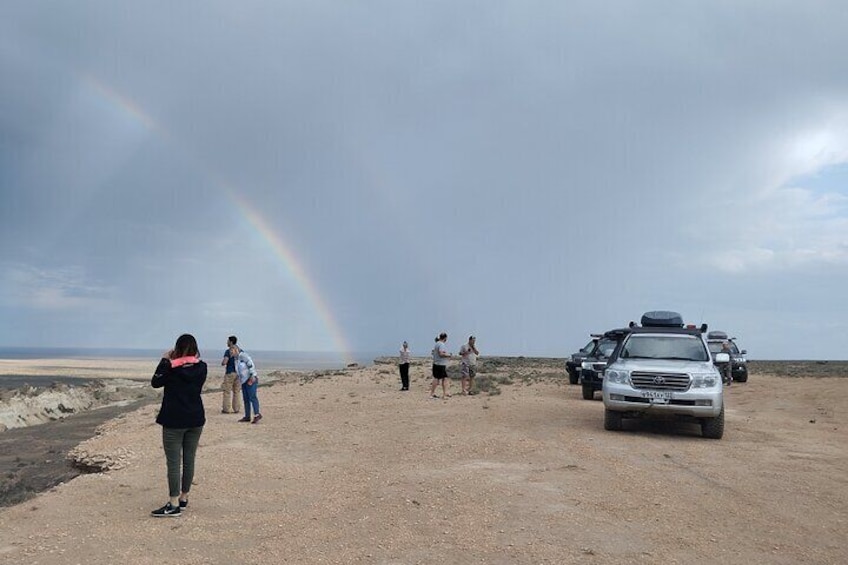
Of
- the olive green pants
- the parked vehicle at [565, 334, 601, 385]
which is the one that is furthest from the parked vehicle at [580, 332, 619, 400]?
the olive green pants

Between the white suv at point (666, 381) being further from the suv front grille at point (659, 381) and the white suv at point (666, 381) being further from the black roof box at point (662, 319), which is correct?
the black roof box at point (662, 319)

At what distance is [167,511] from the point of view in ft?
22.9

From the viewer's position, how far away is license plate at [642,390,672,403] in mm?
11617

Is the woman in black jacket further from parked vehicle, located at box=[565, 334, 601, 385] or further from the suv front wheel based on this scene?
parked vehicle, located at box=[565, 334, 601, 385]

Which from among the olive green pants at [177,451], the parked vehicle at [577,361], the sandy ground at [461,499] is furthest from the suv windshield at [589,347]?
the olive green pants at [177,451]

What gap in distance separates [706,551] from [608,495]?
196 centimetres

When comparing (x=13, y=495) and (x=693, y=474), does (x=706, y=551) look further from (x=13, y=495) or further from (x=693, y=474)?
(x=13, y=495)

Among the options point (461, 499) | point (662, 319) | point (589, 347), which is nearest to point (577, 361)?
point (589, 347)

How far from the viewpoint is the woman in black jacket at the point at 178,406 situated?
267 inches

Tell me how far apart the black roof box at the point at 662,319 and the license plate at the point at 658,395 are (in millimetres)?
4146

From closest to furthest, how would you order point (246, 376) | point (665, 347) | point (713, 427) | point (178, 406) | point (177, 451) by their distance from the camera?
point (178, 406)
point (177, 451)
point (713, 427)
point (665, 347)
point (246, 376)

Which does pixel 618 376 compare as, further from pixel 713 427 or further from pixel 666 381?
pixel 713 427

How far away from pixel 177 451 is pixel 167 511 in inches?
27.6

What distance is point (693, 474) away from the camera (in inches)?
349
